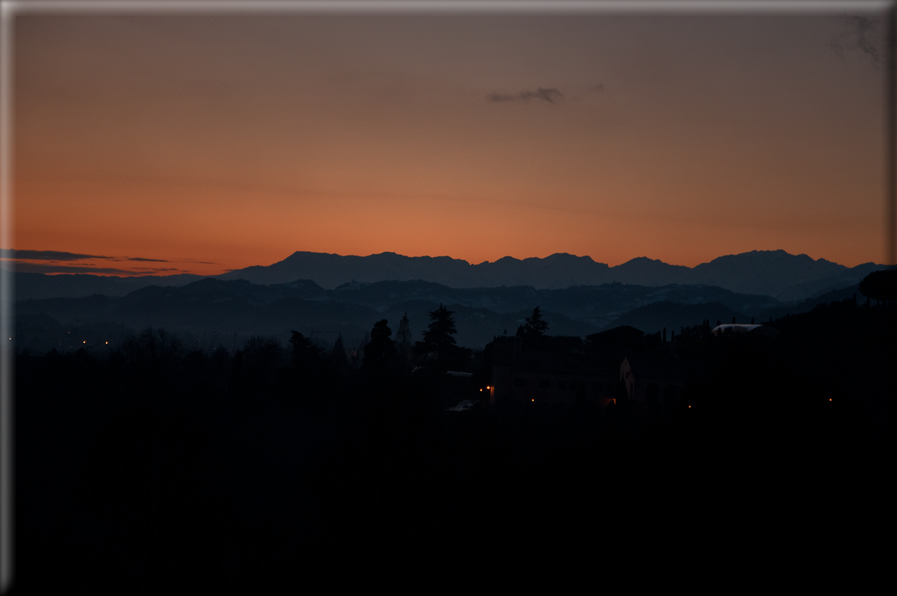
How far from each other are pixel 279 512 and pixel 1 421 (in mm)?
29378

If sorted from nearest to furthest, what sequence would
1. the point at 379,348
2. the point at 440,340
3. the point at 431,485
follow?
the point at 431,485 < the point at 379,348 < the point at 440,340

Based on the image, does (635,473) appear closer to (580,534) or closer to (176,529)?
(580,534)

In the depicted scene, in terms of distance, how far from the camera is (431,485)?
29516 mm

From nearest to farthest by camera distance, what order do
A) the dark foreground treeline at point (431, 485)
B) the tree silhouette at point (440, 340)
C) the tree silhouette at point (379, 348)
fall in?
the dark foreground treeline at point (431, 485) < the tree silhouette at point (379, 348) < the tree silhouette at point (440, 340)

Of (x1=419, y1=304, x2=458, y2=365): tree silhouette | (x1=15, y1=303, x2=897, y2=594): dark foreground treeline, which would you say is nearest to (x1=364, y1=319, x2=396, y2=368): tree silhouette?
(x1=419, y1=304, x2=458, y2=365): tree silhouette

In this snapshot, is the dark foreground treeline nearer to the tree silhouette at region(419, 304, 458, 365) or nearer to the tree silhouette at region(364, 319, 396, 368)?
the tree silhouette at region(364, 319, 396, 368)

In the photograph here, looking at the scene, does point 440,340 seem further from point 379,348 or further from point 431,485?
point 431,485

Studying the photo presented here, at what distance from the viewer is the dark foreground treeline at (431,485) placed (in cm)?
1653

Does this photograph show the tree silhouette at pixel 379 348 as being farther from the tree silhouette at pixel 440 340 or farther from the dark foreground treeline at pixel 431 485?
the dark foreground treeline at pixel 431 485

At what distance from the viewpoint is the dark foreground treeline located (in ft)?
54.2

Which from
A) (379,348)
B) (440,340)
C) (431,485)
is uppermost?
(440,340)

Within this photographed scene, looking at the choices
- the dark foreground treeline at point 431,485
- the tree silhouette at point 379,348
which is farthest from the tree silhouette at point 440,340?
the dark foreground treeline at point 431,485

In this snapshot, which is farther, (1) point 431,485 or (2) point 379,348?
(2) point 379,348

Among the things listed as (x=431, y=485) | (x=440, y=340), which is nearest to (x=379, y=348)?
(x=440, y=340)
